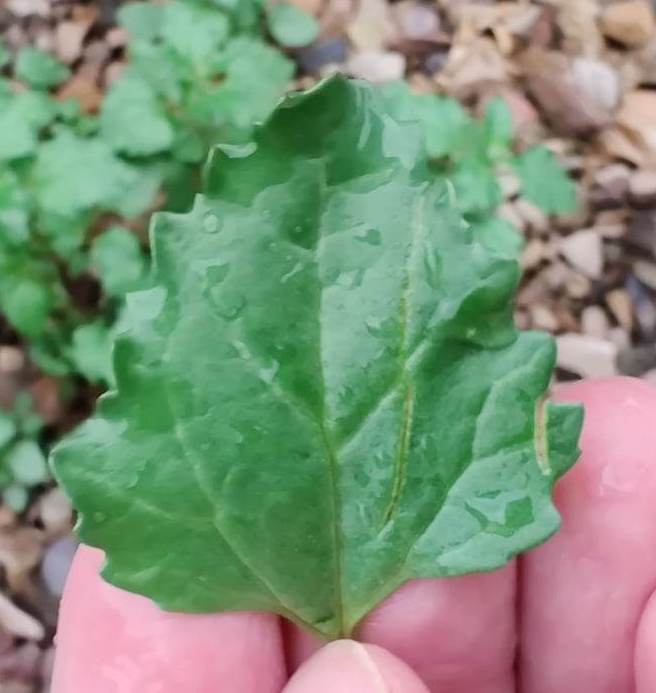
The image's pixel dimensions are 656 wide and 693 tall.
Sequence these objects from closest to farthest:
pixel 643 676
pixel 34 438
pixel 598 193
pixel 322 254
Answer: pixel 322 254, pixel 643 676, pixel 34 438, pixel 598 193

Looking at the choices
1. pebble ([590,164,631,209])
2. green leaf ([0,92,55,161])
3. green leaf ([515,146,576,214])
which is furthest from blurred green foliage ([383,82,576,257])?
green leaf ([0,92,55,161])

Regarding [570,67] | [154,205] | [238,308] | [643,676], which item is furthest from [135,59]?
[643,676]

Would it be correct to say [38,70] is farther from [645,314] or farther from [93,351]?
[645,314]

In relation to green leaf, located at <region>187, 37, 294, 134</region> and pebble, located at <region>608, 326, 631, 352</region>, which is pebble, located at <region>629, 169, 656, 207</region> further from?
green leaf, located at <region>187, 37, 294, 134</region>

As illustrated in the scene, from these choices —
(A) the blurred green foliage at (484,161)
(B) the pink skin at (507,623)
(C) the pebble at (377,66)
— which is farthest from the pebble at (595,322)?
(B) the pink skin at (507,623)

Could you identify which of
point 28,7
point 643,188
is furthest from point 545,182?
point 28,7

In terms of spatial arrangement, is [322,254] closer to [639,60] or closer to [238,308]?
[238,308]
